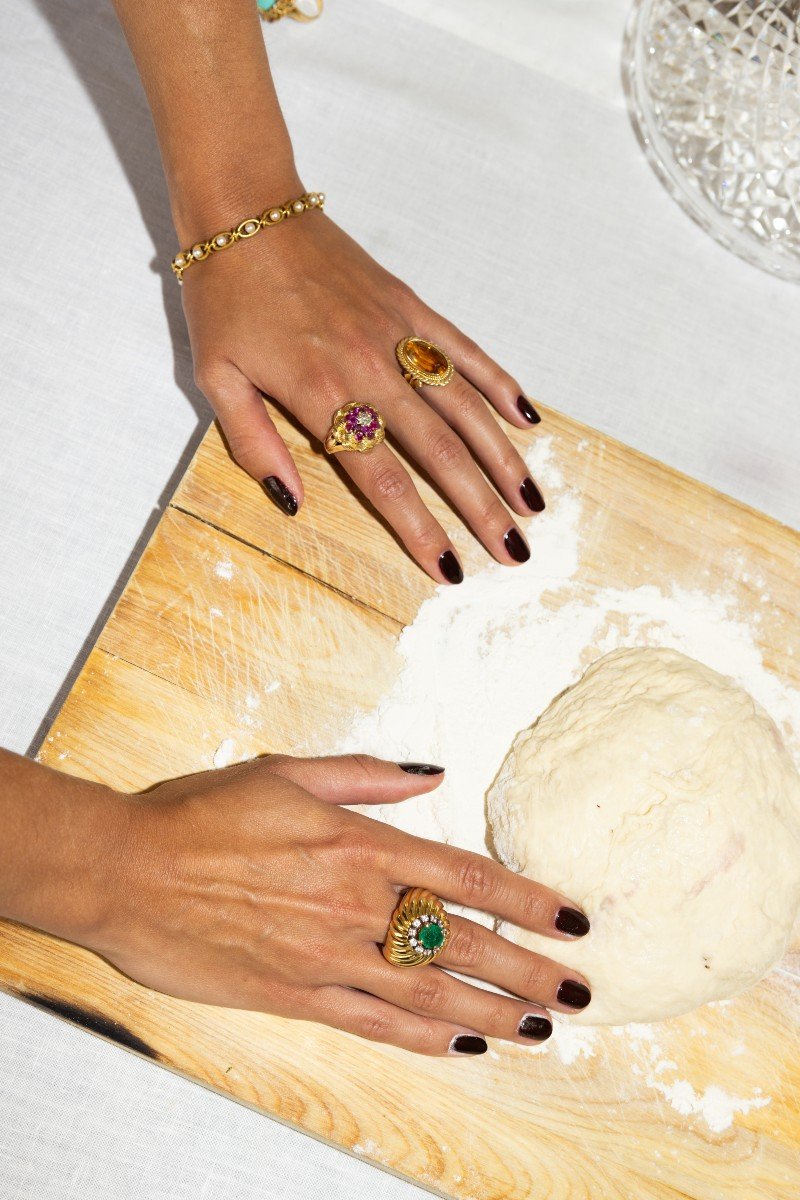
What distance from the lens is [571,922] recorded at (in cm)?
96

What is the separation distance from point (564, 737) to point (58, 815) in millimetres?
504

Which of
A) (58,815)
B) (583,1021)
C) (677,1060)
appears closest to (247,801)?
(58,815)

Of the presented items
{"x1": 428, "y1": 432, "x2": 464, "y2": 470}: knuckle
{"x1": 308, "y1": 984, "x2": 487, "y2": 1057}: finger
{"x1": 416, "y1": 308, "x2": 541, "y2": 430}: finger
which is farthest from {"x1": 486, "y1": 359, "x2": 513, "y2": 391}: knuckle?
{"x1": 308, "y1": 984, "x2": 487, "y2": 1057}: finger

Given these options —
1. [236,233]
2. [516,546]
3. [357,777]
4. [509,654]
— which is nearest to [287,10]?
[236,233]

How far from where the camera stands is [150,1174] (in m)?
1.05

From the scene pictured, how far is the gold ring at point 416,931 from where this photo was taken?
2.97 feet

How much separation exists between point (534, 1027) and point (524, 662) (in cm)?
38

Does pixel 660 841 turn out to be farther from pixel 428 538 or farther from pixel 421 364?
pixel 421 364

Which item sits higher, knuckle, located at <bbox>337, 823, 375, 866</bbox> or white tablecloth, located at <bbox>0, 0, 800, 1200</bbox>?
white tablecloth, located at <bbox>0, 0, 800, 1200</bbox>

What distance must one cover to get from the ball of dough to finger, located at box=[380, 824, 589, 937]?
27 millimetres

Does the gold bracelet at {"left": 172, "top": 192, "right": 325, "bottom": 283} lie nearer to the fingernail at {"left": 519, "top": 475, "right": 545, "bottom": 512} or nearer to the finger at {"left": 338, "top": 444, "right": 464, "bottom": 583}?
the finger at {"left": 338, "top": 444, "right": 464, "bottom": 583}

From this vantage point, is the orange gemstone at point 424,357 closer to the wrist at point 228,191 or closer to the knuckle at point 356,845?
the wrist at point 228,191

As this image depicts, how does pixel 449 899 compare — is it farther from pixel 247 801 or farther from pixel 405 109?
pixel 405 109

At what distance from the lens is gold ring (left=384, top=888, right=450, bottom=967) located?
35.6 inches
